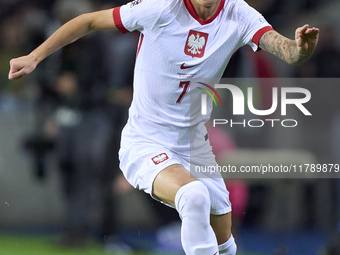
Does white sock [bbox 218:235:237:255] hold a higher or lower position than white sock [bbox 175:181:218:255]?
lower

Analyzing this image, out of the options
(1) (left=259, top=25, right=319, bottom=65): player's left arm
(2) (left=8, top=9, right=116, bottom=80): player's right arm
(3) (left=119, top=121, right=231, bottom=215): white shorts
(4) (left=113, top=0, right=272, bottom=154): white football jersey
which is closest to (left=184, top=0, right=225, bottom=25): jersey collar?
(4) (left=113, top=0, right=272, bottom=154): white football jersey

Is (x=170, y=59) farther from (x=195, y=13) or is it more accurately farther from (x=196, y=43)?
(x=195, y=13)

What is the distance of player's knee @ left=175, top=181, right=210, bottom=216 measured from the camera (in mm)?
2615

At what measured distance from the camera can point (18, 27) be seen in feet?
16.6

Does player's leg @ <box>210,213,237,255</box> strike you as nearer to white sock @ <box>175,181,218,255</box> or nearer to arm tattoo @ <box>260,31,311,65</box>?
white sock @ <box>175,181,218,255</box>

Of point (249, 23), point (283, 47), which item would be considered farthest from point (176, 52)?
point (283, 47)

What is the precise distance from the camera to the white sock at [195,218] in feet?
8.59

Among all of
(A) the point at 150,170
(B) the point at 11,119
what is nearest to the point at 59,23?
(B) the point at 11,119

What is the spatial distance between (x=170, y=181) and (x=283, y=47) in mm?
1017

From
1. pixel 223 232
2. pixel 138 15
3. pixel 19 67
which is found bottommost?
pixel 223 232

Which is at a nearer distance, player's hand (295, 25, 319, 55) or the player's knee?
player's hand (295, 25, 319, 55)

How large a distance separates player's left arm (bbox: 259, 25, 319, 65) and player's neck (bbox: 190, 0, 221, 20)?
352 millimetres

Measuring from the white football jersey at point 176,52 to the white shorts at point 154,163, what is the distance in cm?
6

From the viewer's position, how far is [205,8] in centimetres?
300
